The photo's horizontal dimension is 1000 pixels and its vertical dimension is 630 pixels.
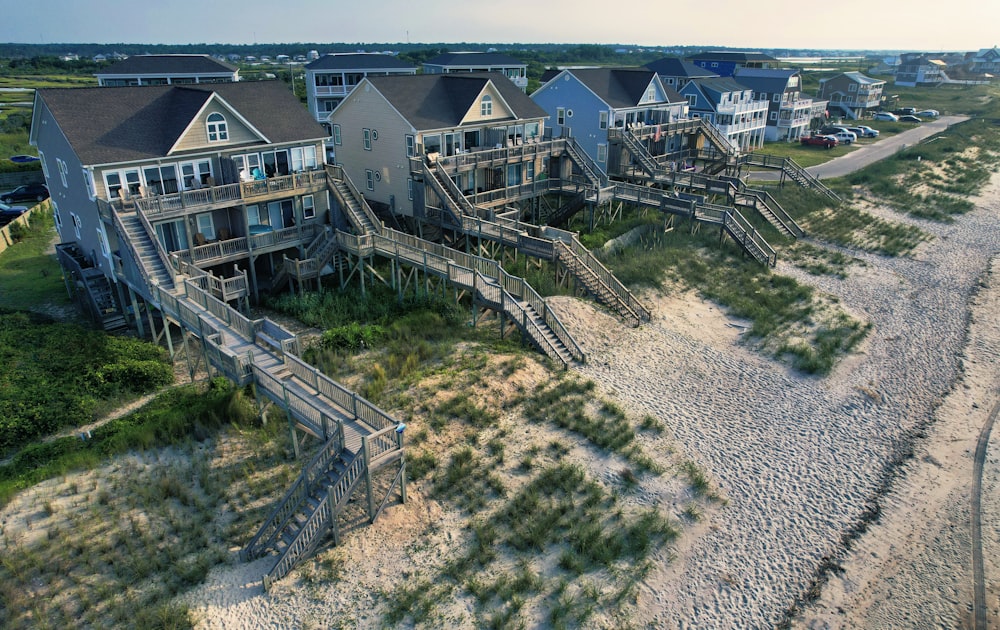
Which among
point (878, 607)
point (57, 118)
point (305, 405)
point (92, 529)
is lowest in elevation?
point (878, 607)

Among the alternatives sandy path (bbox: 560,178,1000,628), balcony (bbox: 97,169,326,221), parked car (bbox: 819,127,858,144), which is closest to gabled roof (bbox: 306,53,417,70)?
balcony (bbox: 97,169,326,221)

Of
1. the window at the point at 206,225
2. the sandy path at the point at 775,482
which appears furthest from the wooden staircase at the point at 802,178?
the window at the point at 206,225

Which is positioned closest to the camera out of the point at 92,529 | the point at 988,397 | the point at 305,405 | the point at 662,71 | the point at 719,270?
the point at 92,529

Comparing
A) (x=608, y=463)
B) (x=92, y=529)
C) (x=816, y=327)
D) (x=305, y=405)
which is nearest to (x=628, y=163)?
(x=816, y=327)

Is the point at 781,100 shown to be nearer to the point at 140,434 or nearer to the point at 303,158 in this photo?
the point at 303,158

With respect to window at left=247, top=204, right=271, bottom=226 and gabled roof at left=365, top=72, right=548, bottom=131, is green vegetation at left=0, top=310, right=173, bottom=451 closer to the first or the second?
window at left=247, top=204, right=271, bottom=226

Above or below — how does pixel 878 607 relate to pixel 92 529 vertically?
below

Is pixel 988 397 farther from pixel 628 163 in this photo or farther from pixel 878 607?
pixel 628 163
